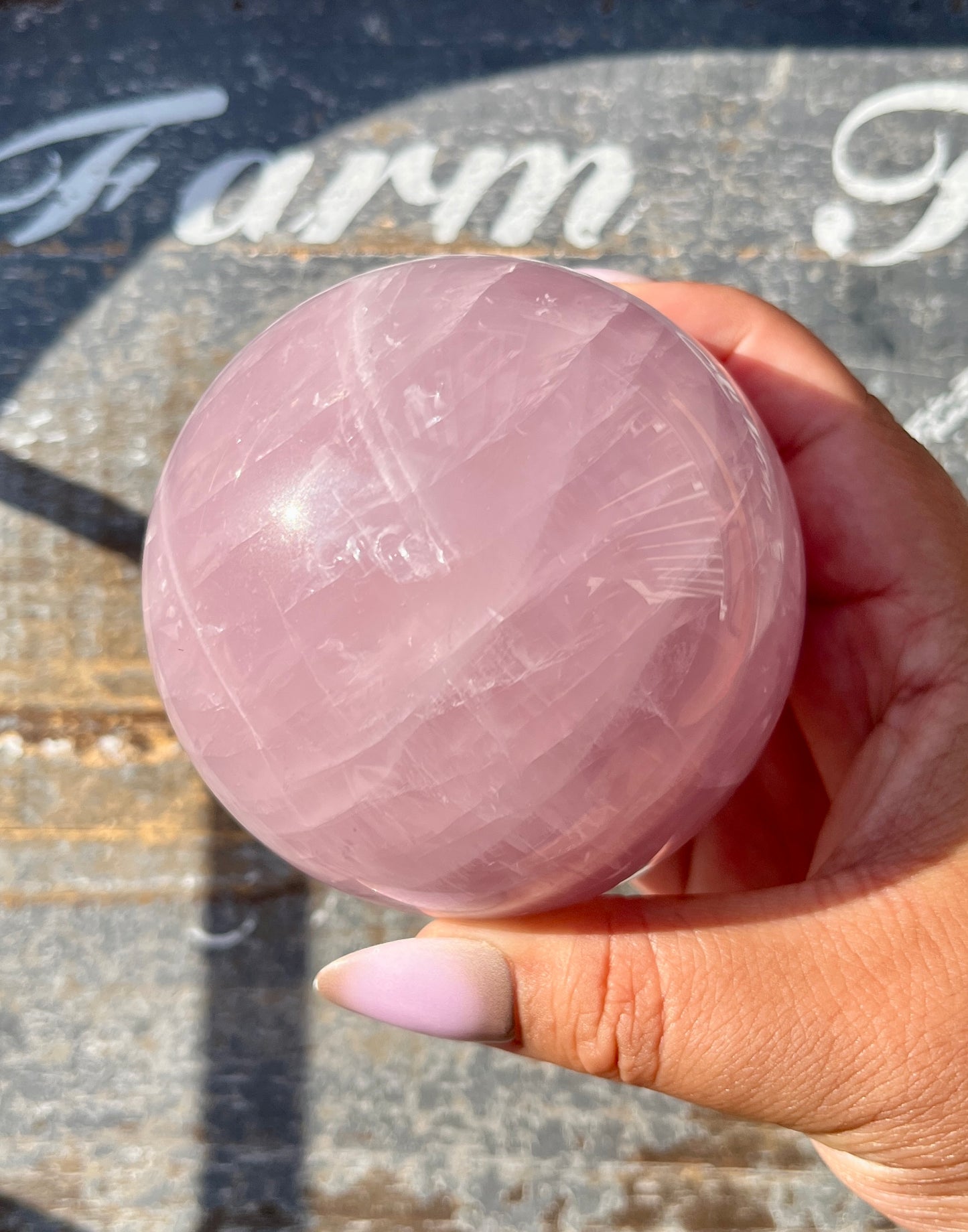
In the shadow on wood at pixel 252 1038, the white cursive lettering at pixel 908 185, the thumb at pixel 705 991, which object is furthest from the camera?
the white cursive lettering at pixel 908 185

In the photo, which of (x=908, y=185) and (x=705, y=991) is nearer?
(x=705, y=991)

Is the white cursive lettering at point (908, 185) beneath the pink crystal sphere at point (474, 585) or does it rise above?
above

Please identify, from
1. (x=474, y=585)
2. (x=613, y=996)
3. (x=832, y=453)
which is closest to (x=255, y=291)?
(x=832, y=453)

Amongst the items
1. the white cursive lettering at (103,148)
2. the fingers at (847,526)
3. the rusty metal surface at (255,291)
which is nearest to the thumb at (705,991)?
the fingers at (847,526)

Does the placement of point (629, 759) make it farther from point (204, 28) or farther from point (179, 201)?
point (204, 28)

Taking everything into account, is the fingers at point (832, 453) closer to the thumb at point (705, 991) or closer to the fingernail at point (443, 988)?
the thumb at point (705, 991)

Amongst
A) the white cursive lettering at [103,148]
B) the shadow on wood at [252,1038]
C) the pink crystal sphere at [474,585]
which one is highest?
the white cursive lettering at [103,148]

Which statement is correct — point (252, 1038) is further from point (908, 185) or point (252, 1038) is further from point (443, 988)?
point (908, 185)

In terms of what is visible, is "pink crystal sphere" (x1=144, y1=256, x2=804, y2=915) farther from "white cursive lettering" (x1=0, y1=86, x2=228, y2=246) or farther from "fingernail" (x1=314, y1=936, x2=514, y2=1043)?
"white cursive lettering" (x1=0, y1=86, x2=228, y2=246)
